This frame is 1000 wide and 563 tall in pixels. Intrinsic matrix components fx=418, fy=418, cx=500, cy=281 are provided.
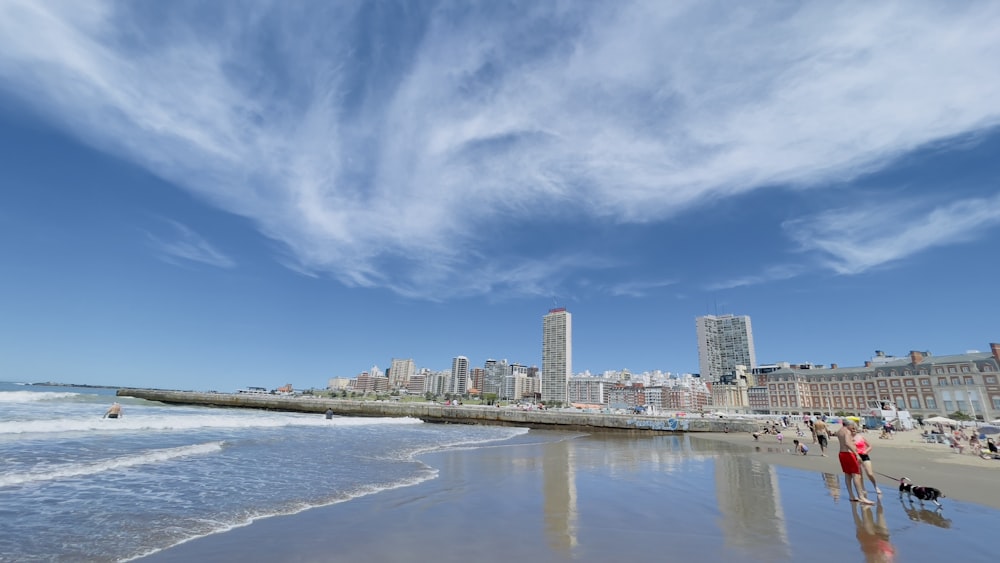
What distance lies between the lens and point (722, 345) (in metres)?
190

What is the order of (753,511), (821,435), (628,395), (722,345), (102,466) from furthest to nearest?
(628,395) < (722,345) < (821,435) < (102,466) < (753,511)

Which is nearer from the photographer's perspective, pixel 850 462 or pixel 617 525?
pixel 617 525

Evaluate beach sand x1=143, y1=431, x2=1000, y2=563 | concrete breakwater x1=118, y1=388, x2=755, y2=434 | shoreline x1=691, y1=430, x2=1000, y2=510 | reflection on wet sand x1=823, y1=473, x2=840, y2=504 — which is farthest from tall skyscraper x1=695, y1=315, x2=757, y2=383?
beach sand x1=143, y1=431, x2=1000, y2=563

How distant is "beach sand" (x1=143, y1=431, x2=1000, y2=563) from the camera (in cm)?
565

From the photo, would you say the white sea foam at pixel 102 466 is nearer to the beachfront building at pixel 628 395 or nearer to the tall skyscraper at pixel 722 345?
the beachfront building at pixel 628 395

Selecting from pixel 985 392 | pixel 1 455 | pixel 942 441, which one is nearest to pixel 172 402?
pixel 1 455

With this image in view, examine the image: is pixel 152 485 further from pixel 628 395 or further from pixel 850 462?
pixel 628 395

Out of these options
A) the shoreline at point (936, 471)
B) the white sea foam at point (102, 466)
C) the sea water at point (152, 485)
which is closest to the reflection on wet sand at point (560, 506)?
the sea water at point (152, 485)

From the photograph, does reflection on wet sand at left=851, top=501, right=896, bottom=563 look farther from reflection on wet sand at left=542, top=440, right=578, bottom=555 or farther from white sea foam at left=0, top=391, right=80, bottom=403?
white sea foam at left=0, top=391, right=80, bottom=403

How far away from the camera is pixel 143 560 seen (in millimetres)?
5449

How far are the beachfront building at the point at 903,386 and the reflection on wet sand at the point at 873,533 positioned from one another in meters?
87.8

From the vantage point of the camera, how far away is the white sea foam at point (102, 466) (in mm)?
9891

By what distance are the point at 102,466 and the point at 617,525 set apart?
14.1 metres

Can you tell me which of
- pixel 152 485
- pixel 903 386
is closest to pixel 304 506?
pixel 152 485
